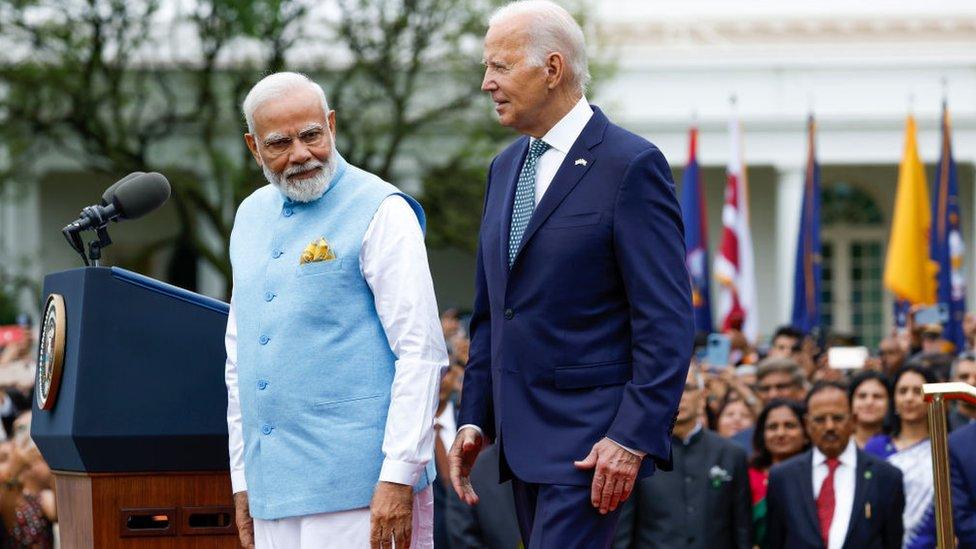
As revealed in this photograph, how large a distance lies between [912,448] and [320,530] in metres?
5.09

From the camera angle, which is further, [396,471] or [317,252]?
[317,252]

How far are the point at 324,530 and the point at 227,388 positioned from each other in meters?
0.54

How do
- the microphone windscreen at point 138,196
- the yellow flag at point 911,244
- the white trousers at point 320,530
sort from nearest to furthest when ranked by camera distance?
the white trousers at point 320,530, the microphone windscreen at point 138,196, the yellow flag at point 911,244

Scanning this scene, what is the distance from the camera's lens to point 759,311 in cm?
3628

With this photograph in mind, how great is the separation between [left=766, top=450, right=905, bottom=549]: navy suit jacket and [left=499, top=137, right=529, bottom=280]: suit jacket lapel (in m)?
4.04

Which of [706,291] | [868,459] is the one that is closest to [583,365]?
[868,459]

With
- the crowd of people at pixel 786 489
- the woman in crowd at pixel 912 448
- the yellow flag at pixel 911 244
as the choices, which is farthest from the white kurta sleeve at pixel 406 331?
the yellow flag at pixel 911 244

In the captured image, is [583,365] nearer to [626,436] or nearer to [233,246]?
[626,436]

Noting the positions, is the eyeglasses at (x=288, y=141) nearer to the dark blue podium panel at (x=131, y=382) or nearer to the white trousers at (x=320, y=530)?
the dark blue podium panel at (x=131, y=382)

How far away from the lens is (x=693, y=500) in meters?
7.75

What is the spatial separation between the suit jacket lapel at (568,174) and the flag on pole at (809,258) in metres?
16.5

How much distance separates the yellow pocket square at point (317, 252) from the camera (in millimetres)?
4227

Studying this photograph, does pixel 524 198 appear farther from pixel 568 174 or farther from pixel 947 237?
pixel 947 237

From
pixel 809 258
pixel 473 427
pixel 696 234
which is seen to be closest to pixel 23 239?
pixel 696 234
